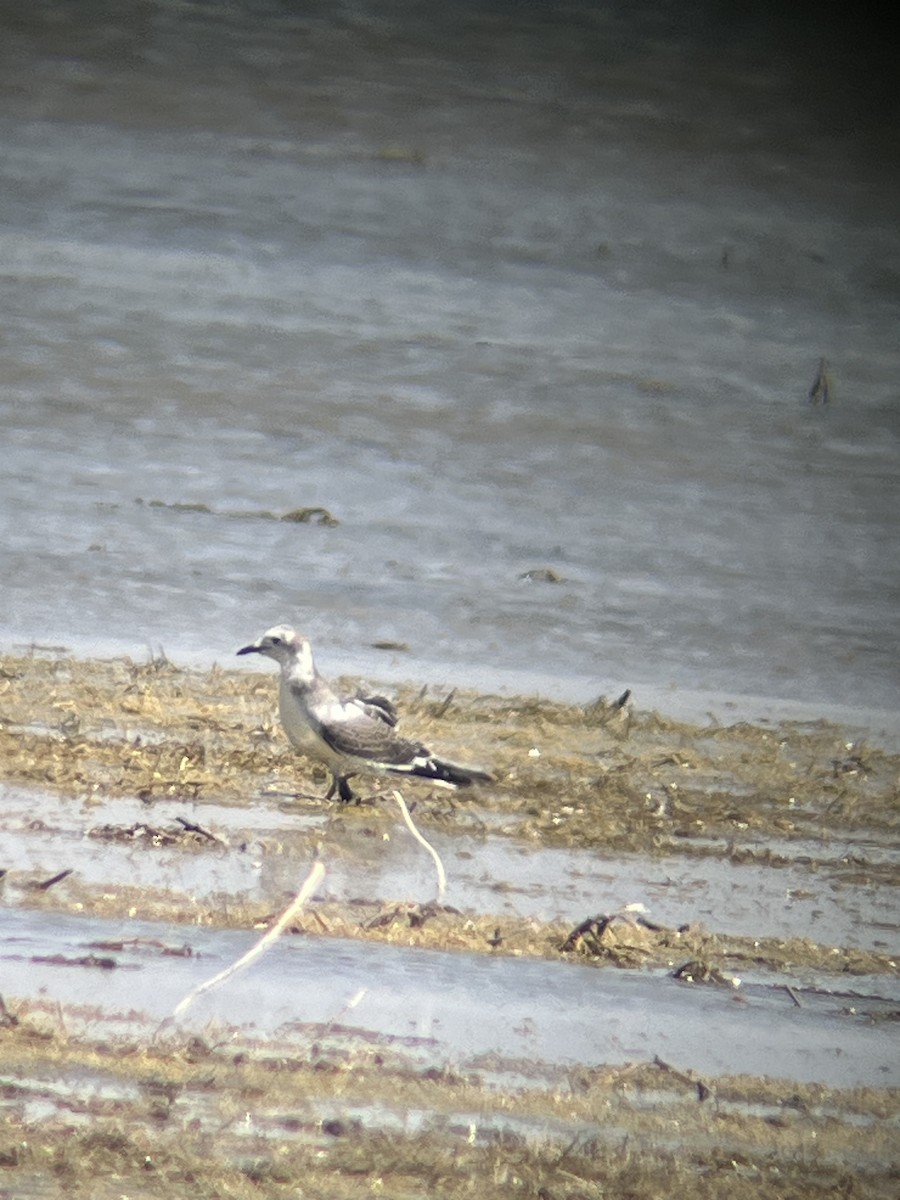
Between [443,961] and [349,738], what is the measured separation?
178cm

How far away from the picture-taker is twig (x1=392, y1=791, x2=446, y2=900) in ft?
14.5

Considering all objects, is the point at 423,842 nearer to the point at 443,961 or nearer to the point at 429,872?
the point at 429,872

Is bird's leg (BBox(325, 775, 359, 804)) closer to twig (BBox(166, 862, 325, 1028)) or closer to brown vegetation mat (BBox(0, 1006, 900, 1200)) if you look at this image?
twig (BBox(166, 862, 325, 1028))

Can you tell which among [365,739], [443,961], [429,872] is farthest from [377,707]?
[443,961]

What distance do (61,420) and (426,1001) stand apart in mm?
5521

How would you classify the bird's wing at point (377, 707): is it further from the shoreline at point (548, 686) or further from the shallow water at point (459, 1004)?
the shallow water at point (459, 1004)

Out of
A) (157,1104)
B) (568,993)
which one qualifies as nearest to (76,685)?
(568,993)

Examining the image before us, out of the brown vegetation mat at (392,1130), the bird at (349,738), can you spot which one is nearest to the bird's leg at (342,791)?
the bird at (349,738)

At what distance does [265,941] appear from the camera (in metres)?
3.69

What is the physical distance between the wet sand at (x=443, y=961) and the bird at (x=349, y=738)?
0.09 m

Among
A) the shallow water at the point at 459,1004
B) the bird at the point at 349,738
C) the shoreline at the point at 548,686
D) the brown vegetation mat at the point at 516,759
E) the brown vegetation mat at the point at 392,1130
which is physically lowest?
the shoreline at the point at 548,686

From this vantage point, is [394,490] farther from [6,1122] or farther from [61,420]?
[6,1122]

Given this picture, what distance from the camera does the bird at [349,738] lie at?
5.45m

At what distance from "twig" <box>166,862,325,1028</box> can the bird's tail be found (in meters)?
0.91
